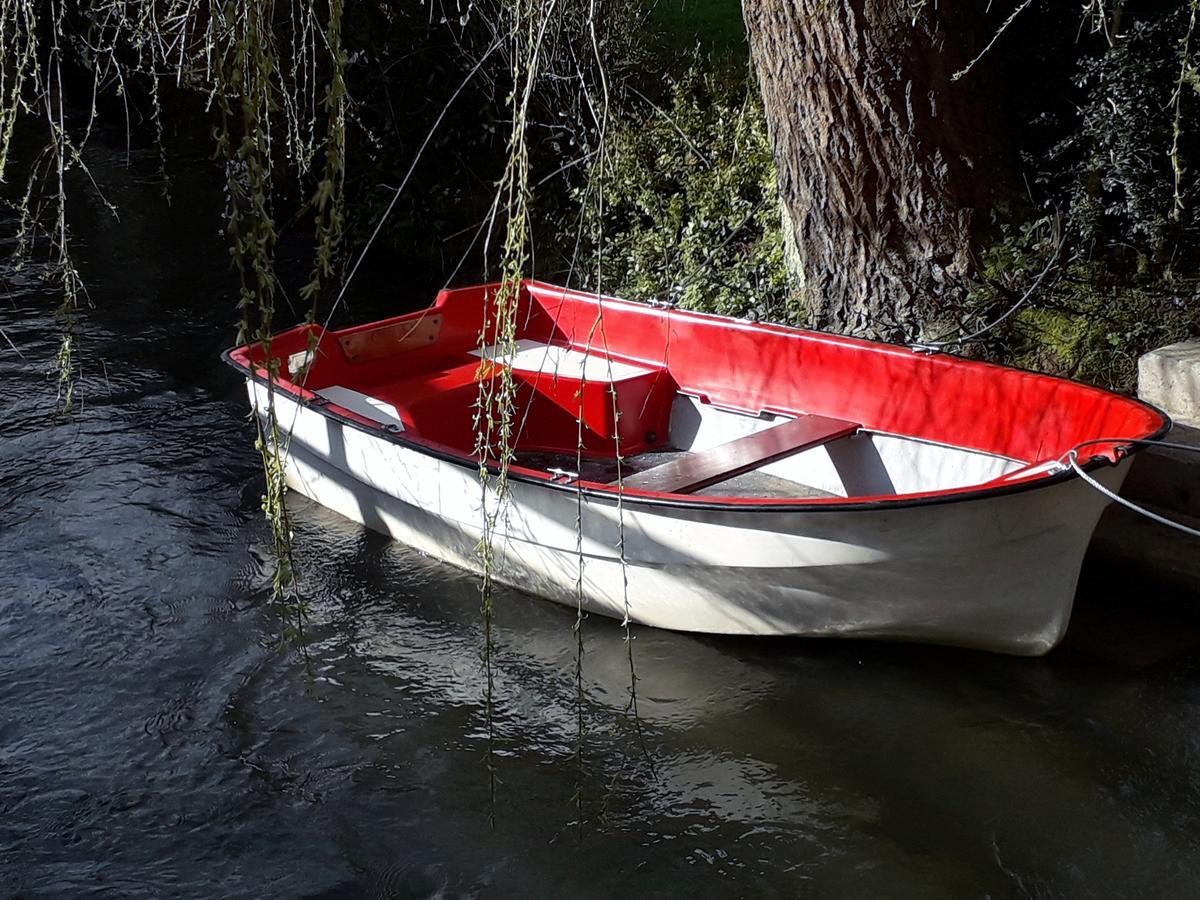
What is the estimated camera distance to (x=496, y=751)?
4004mm

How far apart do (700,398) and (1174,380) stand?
184 centimetres

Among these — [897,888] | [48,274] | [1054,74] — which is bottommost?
[897,888]

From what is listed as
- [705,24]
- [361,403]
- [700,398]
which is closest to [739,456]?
[700,398]

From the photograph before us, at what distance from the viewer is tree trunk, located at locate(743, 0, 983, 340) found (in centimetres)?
529

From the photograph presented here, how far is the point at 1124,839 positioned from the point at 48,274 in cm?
302

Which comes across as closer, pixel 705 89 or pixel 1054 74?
pixel 1054 74

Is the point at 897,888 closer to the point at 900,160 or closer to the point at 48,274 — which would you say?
the point at 48,274

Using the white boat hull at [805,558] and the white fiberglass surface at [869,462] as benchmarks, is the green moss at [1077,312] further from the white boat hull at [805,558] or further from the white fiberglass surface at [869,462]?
the white boat hull at [805,558]

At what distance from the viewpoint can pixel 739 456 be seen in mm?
4625

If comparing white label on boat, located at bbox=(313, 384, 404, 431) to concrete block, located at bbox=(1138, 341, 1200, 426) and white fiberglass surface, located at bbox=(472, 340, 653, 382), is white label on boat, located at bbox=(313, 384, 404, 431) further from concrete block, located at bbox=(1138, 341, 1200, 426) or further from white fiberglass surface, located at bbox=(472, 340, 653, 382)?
concrete block, located at bbox=(1138, 341, 1200, 426)

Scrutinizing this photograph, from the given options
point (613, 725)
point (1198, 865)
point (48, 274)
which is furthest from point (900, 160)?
point (48, 274)

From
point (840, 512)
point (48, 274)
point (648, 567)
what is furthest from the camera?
point (648, 567)

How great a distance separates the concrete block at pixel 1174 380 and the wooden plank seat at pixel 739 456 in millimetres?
1097

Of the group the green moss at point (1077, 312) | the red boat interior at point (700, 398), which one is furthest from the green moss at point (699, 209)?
the green moss at point (1077, 312)
